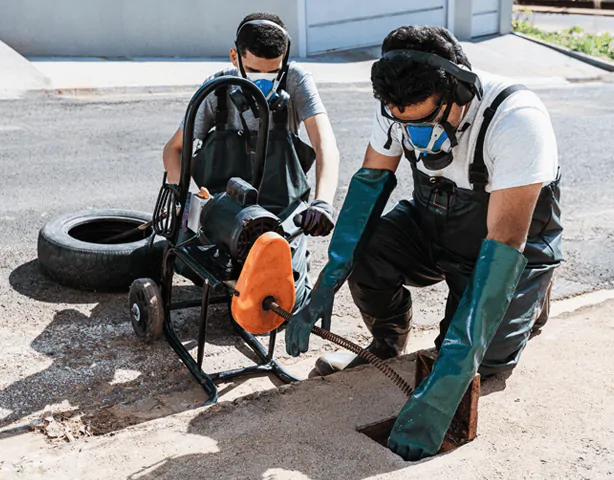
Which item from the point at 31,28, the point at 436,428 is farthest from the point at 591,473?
the point at 31,28

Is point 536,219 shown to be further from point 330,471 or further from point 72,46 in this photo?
point 72,46

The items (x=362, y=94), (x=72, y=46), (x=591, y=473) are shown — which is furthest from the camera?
(x=72, y=46)

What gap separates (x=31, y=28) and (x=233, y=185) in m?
10.1

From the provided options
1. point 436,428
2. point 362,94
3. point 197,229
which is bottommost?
point 362,94

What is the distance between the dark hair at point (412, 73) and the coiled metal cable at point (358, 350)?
875mm

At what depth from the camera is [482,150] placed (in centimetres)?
298

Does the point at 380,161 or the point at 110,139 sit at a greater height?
the point at 380,161

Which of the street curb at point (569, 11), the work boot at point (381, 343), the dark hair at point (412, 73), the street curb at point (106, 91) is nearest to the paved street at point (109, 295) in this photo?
the work boot at point (381, 343)

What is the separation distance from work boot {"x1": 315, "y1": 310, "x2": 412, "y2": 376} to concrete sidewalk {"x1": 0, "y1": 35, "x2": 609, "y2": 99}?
765 centimetres

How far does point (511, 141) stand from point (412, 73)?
443mm

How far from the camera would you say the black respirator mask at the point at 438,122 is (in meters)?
2.72

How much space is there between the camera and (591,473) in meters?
2.57

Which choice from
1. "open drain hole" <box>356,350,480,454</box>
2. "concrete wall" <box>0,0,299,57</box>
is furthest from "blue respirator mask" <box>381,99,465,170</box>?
"concrete wall" <box>0,0,299,57</box>

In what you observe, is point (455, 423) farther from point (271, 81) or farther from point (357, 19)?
point (357, 19)
